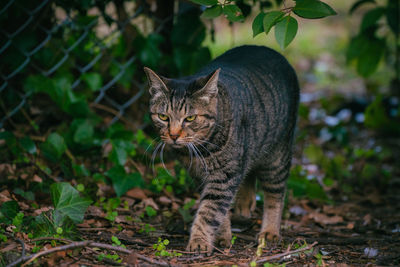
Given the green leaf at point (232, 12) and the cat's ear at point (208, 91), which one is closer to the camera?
the green leaf at point (232, 12)

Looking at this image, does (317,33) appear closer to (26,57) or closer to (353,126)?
(353,126)

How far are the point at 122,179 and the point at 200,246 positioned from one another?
2.98 ft

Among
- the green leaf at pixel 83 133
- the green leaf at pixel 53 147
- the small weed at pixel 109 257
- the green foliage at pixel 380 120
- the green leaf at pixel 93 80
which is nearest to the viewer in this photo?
the small weed at pixel 109 257

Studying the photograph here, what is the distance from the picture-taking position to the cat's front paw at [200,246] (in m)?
2.63

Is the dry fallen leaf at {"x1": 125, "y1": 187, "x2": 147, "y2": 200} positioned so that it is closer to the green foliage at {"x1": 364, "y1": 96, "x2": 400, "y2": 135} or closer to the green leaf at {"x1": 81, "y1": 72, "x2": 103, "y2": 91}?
the green leaf at {"x1": 81, "y1": 72, "x2": 103, "y2": 91}

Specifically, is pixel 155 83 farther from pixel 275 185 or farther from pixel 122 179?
pixel 275 185

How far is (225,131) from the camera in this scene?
2881 millimetres

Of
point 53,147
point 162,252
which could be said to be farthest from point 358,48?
point 162,252

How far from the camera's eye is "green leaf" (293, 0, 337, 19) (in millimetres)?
2250

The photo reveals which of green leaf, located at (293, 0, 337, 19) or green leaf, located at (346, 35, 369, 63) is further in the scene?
green leaf, located at (346, 35, 369, 63)

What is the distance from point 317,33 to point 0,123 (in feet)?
20.9

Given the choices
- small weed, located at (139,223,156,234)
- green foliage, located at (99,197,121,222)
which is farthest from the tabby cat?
green foliage, located at (99,197,121,222)

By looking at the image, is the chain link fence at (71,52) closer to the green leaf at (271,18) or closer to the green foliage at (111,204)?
the green foliage at (111,204)

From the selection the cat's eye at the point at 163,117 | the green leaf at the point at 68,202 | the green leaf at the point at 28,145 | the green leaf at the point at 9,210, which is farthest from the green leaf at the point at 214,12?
the green leaf at the point at 28,145
